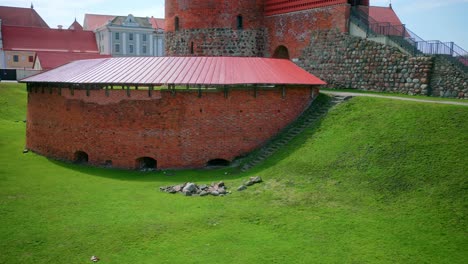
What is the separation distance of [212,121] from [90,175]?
4302mm

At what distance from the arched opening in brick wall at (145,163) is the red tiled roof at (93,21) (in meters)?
51.9

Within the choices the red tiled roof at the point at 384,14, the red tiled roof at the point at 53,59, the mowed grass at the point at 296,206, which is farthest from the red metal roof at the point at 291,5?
the red tiled roof at the point at 53,59

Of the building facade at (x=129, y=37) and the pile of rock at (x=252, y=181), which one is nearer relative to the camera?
the pile of rock at (x=252, y=181)

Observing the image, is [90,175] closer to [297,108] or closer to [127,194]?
[127,194]

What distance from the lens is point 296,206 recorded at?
10.3m

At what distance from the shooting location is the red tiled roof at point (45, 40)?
47.1 m

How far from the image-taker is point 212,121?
1457 cm

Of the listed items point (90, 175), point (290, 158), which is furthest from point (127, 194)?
point (290, 158)

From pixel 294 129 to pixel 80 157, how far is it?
25.9ft

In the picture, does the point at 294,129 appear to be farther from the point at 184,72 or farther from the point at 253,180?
the point at 184,72

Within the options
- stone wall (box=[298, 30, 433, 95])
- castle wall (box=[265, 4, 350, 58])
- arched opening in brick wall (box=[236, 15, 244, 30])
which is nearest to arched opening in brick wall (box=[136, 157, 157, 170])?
stone wall (box=[298, 30, 433, 95])

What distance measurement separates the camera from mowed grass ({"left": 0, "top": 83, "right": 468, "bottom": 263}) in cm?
824

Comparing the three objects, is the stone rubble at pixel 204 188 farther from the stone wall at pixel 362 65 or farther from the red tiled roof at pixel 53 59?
the red tiled roof at pixel 53 59

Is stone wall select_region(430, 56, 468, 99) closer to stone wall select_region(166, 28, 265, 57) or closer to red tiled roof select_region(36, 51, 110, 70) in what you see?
stone wall select_region(166, 28, 265, 57)
